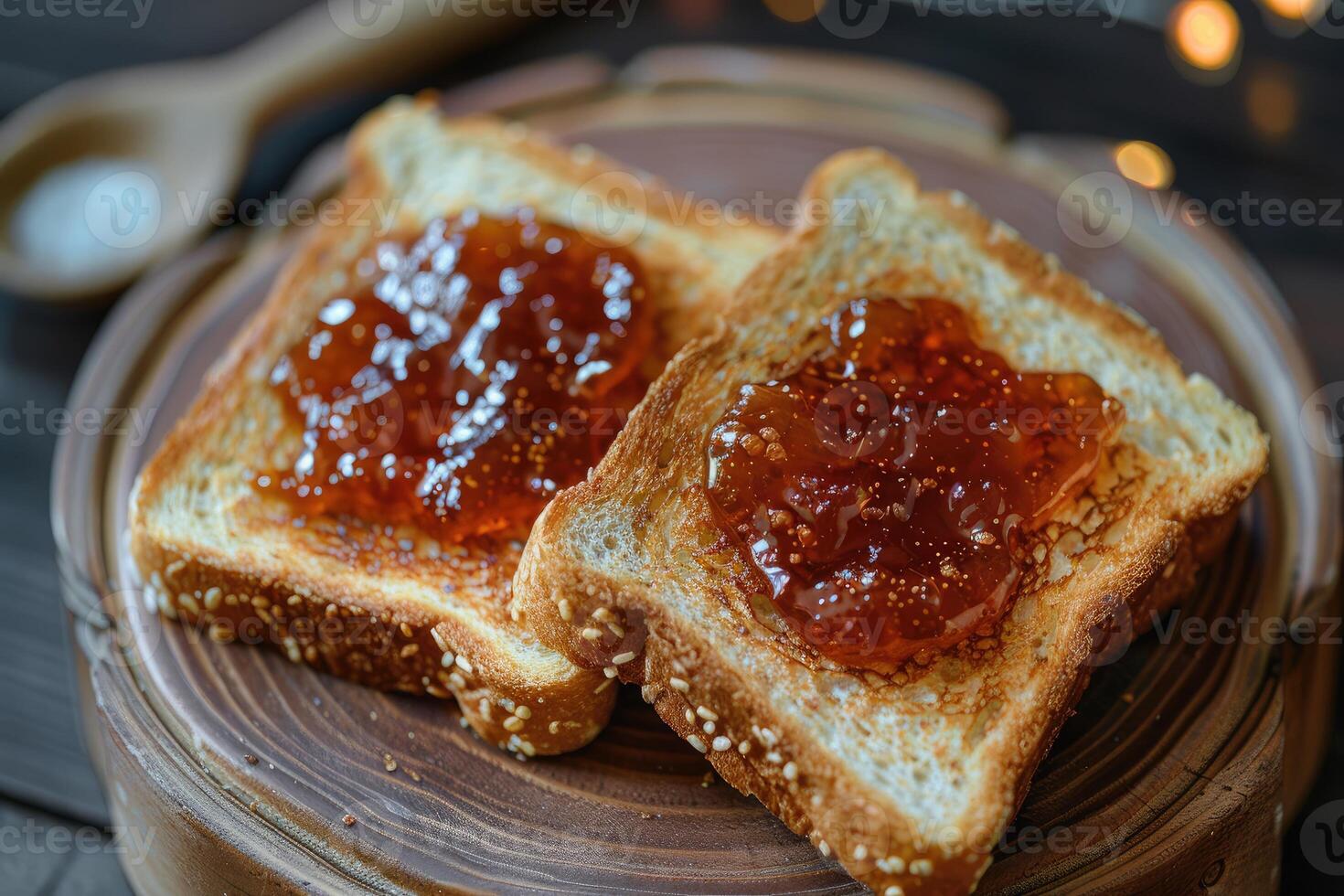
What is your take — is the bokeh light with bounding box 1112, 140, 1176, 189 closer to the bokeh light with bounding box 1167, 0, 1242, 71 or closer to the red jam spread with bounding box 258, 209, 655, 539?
the bokeh light with bounding box 1167, 0, 1242, 71

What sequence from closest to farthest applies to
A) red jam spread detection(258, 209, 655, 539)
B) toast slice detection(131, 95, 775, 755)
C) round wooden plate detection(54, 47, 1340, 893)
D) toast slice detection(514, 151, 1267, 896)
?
toast slice detection(514, 151, 1267, 896) < round wooden plate detection(54, 47, 1340, 893) < toast slice detection(131, 95, 775, 755) < red jam spread detection(258, 209, 655, 539)

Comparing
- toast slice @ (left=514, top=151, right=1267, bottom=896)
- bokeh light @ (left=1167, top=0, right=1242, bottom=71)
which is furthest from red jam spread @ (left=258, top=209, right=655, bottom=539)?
bokeh light @ (left=1167, top=0, right=1242, bottom=71)

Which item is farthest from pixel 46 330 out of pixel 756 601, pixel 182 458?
pixel 756 601

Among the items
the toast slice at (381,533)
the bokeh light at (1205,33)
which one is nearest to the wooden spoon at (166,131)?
the toast slice at (381,533)

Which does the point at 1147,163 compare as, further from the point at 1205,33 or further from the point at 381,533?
the point at 381,533

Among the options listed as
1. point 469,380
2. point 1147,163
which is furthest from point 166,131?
point 1147,163

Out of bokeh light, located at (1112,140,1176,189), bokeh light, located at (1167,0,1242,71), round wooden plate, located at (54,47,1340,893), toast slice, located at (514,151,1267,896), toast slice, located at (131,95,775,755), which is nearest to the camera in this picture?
toast slice, located at (514,151,1267,896)

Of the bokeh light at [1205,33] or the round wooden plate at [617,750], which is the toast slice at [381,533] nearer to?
the round wooden plate at [617,750]
